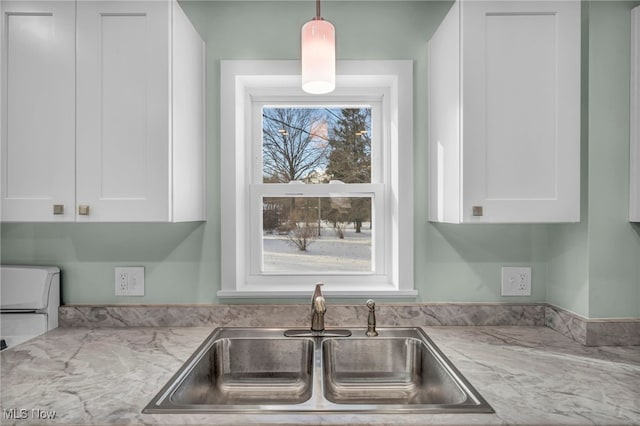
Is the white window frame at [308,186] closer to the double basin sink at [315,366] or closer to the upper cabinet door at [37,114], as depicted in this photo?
the double basin sink at [315,366]

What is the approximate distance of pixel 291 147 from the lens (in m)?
1.91

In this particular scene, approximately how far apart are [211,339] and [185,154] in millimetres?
745

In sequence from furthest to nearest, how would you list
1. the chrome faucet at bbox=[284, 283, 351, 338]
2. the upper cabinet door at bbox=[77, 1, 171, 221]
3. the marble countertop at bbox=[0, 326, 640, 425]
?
the chrome faucet at bbox=[284, 283, 351, 338] → the upper cabinet door at bbox=[77, 1, 171, 221] → the marble countertop at bbox=[0, 326, 640, 425]

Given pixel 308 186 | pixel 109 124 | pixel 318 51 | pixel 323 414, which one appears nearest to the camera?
pixel 323 414

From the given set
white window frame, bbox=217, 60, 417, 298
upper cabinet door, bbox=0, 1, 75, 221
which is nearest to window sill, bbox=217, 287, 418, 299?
white window frame, bbox=217, 60, 417, 298

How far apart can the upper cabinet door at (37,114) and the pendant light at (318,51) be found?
84 cm

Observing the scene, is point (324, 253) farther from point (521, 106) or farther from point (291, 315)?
point (521, 106)

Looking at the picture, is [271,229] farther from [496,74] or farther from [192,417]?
[496,74]

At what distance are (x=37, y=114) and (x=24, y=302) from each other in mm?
795

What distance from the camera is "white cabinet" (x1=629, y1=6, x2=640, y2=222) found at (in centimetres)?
140

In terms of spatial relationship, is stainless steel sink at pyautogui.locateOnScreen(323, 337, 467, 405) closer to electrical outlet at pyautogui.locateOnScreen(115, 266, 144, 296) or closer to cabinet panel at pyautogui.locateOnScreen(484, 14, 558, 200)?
cabinet panel at pyautogui.locateOnScreen(484, 14, 558, 200)

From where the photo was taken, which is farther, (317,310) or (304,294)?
(304,294)

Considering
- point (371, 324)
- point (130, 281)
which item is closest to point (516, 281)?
point (371, 324)

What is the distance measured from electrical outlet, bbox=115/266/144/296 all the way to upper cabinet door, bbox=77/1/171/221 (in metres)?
0.42
